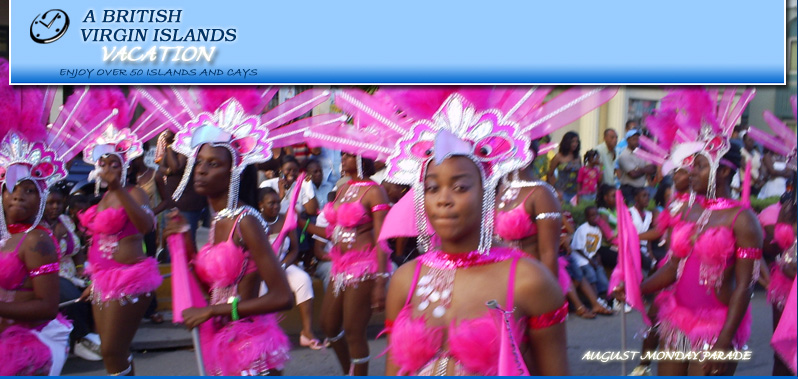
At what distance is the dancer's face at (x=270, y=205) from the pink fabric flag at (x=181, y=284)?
2590 mm

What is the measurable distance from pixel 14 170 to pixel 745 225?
11.9ft

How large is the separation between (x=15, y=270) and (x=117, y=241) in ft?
4.07

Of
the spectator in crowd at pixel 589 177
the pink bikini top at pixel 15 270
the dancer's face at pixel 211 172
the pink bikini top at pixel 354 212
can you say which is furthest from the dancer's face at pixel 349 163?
the spectator in crowd at pixel 589 177

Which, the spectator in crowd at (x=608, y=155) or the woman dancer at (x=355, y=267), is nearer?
the woman dancer at (x=355, y=267)

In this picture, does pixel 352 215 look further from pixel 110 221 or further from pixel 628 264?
pixel 628 264

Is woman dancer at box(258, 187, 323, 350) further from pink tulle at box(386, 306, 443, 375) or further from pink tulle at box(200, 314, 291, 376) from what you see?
pink tulle at box(386, 306, 443, 375)

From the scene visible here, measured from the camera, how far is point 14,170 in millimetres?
4488

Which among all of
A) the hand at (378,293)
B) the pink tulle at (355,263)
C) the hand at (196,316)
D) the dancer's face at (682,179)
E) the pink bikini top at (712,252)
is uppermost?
the dancer's face at (682,179)

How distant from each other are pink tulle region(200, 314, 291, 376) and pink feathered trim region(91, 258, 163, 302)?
139cm

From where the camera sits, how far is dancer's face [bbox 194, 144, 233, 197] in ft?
12.9

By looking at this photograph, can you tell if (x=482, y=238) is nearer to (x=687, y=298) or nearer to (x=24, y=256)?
(x=687, y=298)

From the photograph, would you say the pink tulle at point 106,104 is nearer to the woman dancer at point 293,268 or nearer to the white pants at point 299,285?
the woman dancer at point 293,268

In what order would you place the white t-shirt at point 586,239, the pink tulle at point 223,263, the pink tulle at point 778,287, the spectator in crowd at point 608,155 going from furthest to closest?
the spectator in crowd at point 608,155
the white t-shirt at point 586,239
the pink tulle at point 778,287
the pink tulle at point 223,263

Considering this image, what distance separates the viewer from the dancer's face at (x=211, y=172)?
395cm
